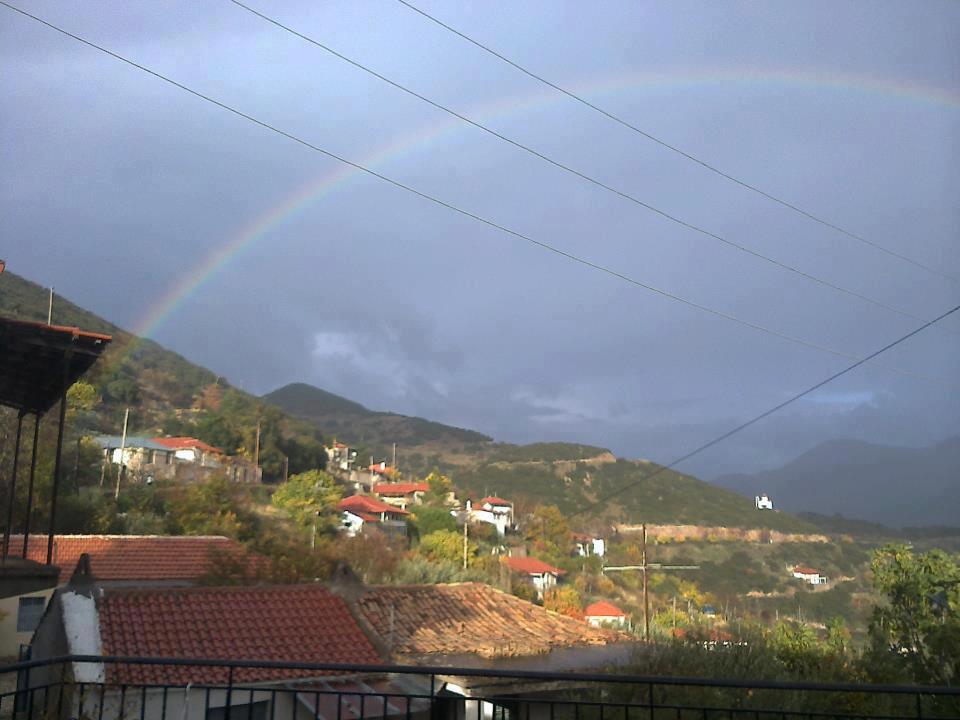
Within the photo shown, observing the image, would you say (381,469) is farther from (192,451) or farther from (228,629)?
(228,629)

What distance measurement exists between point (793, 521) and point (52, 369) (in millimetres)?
76394

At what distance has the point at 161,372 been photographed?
7081 cm

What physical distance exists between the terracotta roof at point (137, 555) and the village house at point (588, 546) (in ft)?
118

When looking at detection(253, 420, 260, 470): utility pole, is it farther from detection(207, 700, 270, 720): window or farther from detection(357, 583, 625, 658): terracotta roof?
detection(207, 700, 270, 720): window

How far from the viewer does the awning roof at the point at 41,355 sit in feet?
24.0

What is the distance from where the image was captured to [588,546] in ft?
197

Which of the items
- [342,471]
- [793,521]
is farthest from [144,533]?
[793,521]

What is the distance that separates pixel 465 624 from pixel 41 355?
1318 centimetres

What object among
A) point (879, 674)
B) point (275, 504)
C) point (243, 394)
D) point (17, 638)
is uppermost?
point (243, 394)

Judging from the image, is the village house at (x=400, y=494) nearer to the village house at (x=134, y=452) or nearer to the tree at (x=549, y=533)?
the tree at (x=549, y=533)

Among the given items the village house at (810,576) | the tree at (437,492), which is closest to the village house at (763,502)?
the village house at (810,576)

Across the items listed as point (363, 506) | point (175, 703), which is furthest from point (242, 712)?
point (363, 506)

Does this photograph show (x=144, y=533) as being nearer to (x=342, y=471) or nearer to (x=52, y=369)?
(x=52, y=369)

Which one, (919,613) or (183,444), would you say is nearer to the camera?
(919,613)
